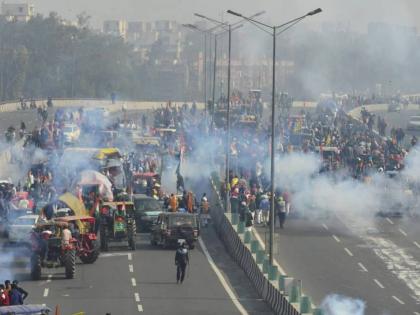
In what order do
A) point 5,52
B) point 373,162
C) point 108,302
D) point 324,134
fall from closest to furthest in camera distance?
1. point 108,302
2. point 373,162
3. point 324,134
4. point 5,52

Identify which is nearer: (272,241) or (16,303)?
(16,303)

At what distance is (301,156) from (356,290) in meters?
27.2

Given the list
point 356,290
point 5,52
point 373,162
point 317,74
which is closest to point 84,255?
point 356,290

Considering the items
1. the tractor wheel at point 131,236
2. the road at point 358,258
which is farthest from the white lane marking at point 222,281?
the tractor wheel at point 131,236

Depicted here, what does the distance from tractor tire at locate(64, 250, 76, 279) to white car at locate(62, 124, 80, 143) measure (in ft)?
114

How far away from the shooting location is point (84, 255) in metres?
47.1

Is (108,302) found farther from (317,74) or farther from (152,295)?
(317,74)

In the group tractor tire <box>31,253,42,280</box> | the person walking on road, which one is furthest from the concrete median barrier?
tractor tire <box>31,253,42,280</box>

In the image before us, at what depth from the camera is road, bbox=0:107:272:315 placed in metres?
40.6

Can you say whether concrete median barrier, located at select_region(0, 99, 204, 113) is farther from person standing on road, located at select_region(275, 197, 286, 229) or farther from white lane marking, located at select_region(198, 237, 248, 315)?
white lane marking, located at select_region(198, 237, 248, 315)

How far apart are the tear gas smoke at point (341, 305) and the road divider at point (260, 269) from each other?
0.78 m

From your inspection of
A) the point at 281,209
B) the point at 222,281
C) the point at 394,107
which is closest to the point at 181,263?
the point at 222,281

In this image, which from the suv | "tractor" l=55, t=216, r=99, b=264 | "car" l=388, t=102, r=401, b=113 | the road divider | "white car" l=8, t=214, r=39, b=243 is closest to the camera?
the road divider

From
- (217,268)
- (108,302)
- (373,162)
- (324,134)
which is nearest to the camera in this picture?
(108,302)
